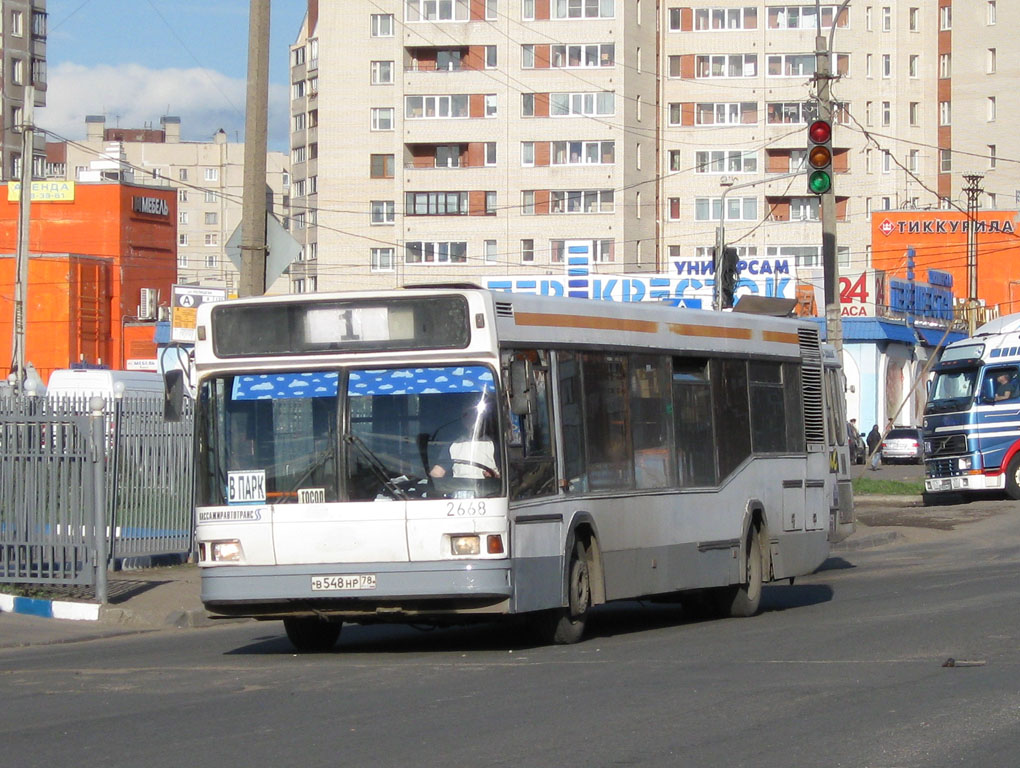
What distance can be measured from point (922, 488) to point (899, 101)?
2432 inches

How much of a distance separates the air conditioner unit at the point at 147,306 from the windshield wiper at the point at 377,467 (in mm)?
78766

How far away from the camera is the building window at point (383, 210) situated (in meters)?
87.9

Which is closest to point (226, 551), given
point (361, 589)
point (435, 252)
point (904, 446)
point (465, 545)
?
point (361, 589)

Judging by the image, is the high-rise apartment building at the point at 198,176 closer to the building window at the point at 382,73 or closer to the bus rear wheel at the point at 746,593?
the building window at the point at 382,73

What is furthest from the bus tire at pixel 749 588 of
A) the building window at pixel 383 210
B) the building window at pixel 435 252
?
the building window at pixel 383 210

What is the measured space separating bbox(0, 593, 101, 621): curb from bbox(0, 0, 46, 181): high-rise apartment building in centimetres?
10270

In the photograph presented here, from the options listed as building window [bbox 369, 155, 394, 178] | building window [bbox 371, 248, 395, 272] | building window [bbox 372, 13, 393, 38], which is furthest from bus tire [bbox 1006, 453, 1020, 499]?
building window [bbox 372, 13, 393, 38]

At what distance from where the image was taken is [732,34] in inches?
3634

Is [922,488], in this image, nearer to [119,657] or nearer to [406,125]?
[119,657]

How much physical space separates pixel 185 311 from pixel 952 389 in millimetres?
27931

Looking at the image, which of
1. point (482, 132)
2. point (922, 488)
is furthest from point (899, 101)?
point (922, 488)

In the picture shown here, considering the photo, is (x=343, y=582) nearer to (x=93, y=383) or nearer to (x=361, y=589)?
(x=361, y=589)

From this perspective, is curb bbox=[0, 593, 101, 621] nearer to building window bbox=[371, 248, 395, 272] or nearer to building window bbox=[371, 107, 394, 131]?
building window bbox=[371, 248, 395, 272]

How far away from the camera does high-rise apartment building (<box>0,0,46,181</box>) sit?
115 metres
